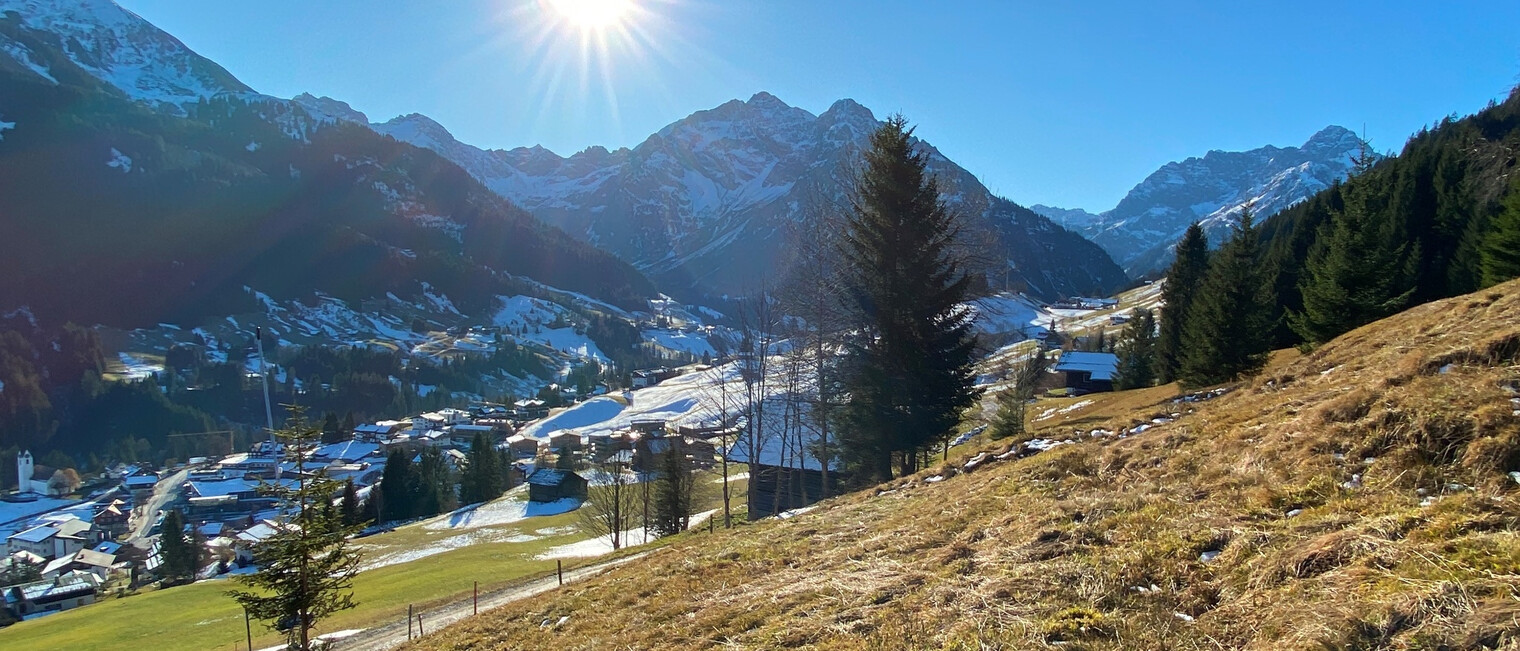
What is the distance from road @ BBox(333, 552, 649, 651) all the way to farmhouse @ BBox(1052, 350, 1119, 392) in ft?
199

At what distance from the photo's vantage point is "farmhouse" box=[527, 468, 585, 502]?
74.6 metres

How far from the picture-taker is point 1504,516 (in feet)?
14.3

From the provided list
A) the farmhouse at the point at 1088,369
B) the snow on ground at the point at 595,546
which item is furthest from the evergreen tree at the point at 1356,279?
the farmhouse at the point at 1088,369

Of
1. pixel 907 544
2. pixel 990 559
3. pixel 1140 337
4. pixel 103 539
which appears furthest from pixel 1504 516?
pixel 103 539

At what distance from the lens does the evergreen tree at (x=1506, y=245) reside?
25.9m

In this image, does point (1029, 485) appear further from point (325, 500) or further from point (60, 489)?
point (60, 489)

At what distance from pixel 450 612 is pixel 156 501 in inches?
5038

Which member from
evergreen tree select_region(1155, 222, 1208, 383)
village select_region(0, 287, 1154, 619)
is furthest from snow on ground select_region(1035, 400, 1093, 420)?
evergreen tree select_region(1155, 222, 1208, 383)

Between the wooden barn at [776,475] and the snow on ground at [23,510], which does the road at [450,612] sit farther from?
the snow on ground at [23,510]

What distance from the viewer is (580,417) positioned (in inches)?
5546

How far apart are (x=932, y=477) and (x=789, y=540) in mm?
4967

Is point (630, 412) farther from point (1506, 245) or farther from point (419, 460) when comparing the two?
point (1506, 245)

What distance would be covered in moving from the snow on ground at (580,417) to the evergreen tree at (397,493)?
53885 millimetres

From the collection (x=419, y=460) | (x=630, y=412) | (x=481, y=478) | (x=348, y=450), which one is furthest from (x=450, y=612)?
(x=348, y=450)
